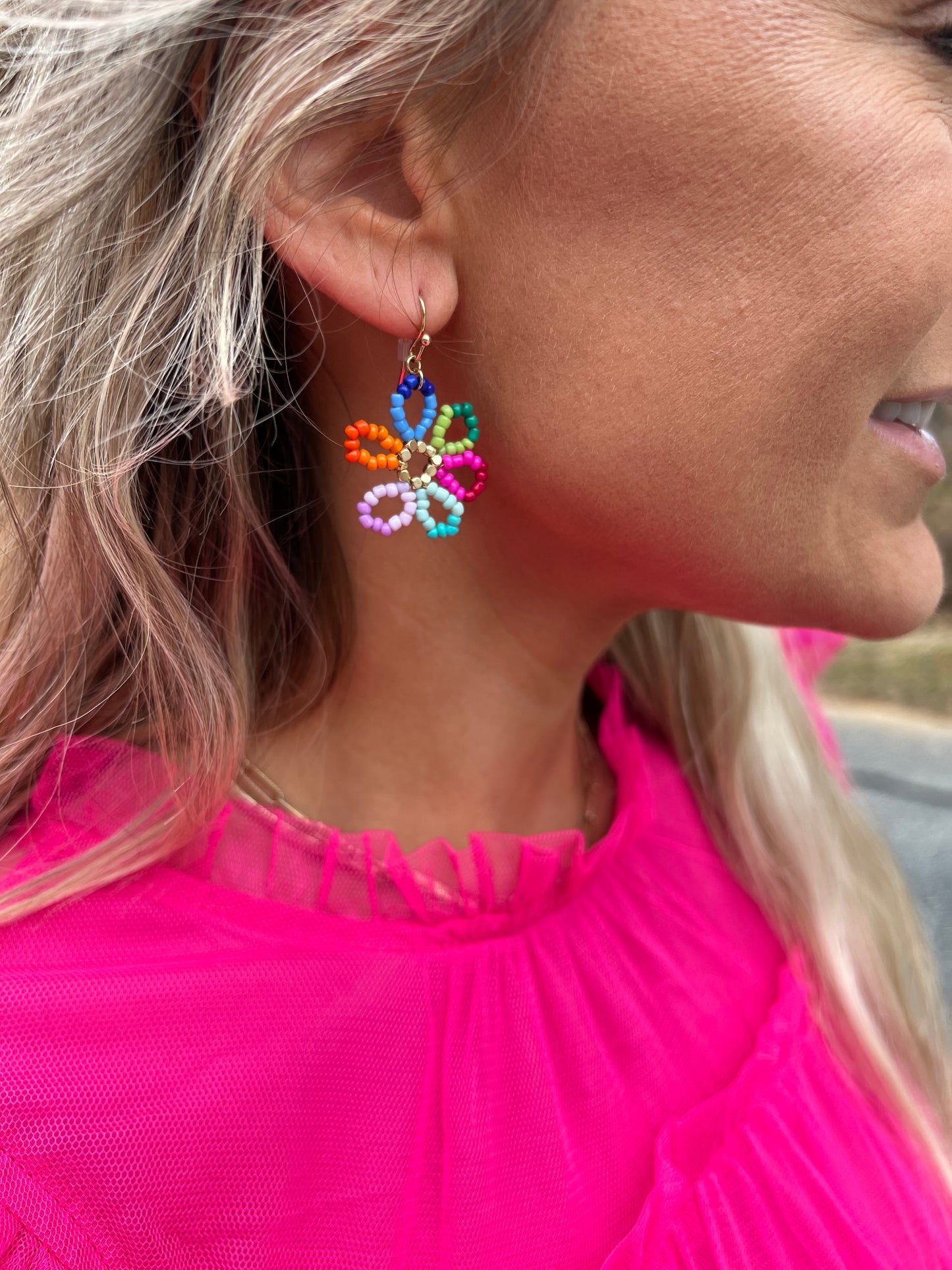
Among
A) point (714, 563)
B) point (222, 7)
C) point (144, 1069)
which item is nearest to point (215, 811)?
point (144, 1069)

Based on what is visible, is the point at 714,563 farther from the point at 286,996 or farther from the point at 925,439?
the point at 286,996

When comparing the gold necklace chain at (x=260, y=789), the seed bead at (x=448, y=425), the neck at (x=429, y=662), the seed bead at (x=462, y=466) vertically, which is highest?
the seed bead at (x=448, y=425)

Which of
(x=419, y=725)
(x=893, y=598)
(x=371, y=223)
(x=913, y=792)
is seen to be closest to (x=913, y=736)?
(x=913, y=792)

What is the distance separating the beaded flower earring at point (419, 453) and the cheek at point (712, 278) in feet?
0.11

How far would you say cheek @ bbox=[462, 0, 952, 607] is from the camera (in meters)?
0.77

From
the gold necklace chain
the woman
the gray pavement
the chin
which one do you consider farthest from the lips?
the gray pavement

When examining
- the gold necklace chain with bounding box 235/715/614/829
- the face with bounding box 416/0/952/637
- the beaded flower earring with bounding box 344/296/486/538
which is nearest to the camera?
the face with bounding box 416/0/952/637

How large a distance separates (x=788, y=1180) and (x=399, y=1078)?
39cm

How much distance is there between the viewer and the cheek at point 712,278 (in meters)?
0.77

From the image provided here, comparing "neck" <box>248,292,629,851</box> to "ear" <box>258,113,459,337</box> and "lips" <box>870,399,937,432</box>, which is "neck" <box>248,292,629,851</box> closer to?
"ear" <box>258,113,459,337</box>

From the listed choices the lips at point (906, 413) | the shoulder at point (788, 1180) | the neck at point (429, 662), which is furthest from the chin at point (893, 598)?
the shoulder at point (788, 1180)

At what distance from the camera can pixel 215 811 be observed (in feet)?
3.03

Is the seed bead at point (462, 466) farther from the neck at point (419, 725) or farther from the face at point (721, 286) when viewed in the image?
the neck at point (419, 725)

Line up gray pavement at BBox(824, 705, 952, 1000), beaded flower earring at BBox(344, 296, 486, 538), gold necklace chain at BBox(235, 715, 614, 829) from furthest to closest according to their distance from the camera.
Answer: gray pavement at BBox(824, 705, 952, 1000), gold necklace chain at BBox(235, 715, 614, 829), beaded flower earring at BBox(344, 296, 486, 538)
